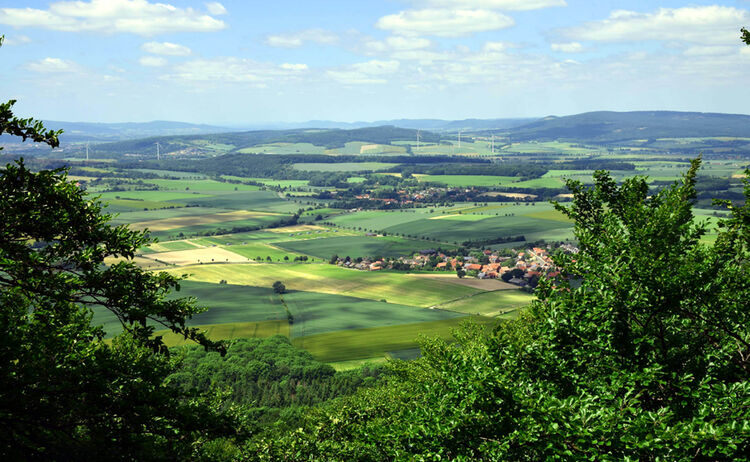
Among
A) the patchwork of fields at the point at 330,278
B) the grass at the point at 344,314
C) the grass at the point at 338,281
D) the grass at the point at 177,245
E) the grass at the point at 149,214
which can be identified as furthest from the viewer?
the grass at the point at 149,214

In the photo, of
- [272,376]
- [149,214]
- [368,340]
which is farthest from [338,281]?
[149,214]

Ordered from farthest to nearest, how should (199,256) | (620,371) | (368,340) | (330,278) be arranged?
(199,256)
(330,278)
(368,340)
(620,371)

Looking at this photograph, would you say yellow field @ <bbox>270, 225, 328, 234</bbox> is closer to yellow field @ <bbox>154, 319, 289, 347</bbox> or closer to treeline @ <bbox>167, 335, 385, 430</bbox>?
yellow field @ <bbox>154, 319, 289, 347</bbox>

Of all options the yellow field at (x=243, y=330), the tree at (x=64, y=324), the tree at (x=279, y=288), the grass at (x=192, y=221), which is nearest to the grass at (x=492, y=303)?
the yellow field at (x=243, y=330)

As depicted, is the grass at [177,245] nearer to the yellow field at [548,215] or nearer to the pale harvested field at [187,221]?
the pale harvested field at [187,221]

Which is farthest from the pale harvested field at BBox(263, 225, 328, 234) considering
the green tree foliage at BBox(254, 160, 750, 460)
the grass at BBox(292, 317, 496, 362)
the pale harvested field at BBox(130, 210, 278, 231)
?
the green tree foliage at BBox(254, 160, 750, 460)

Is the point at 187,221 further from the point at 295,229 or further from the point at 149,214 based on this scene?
the point at 295,229
